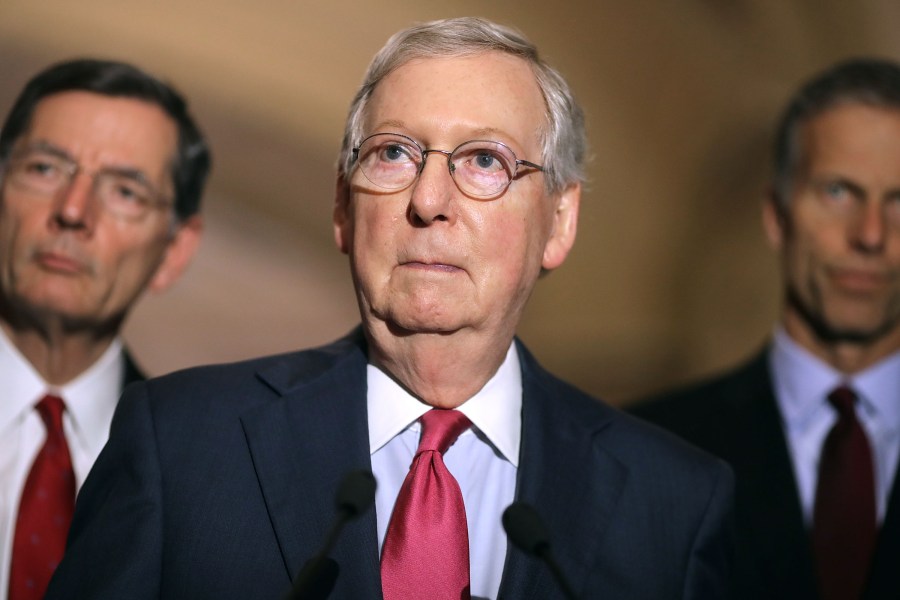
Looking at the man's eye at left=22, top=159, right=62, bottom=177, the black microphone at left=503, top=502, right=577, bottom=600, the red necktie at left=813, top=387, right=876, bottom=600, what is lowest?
the red necktie at left=813, top=387, right=876, bottom=600

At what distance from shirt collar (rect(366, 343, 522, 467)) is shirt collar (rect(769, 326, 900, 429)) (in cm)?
120

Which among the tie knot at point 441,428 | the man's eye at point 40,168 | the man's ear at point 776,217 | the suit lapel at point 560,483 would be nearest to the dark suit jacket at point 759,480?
the man's ear at point 776,217

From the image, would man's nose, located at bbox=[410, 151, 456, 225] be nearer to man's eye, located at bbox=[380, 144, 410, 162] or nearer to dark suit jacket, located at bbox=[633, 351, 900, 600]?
man's eye, located at bbox=[380, 144, 410, 162]

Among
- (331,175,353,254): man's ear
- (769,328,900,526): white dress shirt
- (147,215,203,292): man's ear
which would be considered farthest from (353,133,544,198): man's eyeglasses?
(769,328,900,526): white dress shirt

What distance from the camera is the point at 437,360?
82.2 inches

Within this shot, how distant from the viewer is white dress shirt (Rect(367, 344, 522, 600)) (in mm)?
2072

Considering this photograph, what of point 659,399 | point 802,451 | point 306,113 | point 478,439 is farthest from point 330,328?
point 478,439

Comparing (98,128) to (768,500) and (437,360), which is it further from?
(768,500)

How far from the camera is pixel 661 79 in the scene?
195 inches

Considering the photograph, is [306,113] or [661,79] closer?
[306,113]

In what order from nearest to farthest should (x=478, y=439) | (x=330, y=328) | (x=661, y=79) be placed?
(x=478, y=439) < (x=330, y=328) < (x=661, y=79)

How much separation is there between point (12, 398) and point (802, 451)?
2.07 metres

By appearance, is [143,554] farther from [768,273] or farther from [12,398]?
[768,273]

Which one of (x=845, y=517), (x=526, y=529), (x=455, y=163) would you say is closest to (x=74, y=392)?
(x=455, y=163)
